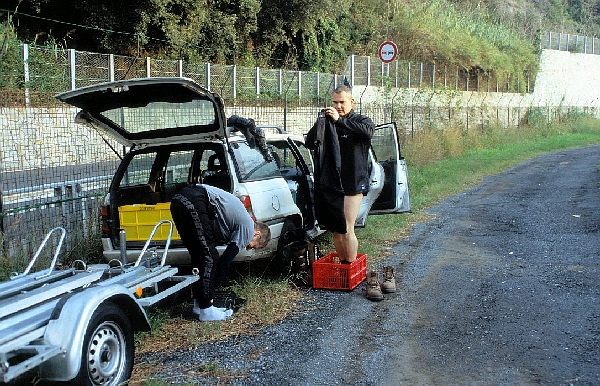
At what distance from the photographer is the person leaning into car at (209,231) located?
584 cm

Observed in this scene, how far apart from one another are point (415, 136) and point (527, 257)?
41.8ft

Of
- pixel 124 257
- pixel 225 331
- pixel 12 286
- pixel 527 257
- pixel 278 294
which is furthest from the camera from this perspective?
pixel 527 257

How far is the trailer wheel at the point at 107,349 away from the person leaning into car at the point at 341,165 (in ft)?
9.26

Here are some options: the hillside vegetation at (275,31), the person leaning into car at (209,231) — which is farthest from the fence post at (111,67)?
the person leaning into car at (209,231)

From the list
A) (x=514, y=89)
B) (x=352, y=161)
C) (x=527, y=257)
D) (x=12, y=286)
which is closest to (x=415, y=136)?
(x=527, y=257)

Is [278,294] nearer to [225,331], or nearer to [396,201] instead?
[225,331]

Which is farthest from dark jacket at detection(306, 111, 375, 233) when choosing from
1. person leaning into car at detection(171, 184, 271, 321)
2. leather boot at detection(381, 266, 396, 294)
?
person leaning into car at detection(171, 184, 271, 321)

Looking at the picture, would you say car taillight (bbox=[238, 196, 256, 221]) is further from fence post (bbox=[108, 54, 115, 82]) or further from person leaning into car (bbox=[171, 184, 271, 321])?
fence post (bbox=[108, 54, 115, 82])

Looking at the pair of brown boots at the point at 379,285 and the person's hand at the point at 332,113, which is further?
the person's hand at the point at 332,113

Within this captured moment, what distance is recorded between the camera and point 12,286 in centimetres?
474

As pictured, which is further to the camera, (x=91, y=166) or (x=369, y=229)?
(x=369, y=229)

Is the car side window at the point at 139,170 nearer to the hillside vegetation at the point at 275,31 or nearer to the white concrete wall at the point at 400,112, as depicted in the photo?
the white concrete wall at the point at 400,112

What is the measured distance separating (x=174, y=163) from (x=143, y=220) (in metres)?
1.08

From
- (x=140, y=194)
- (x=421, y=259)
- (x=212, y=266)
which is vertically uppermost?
(x=140, y=194)
